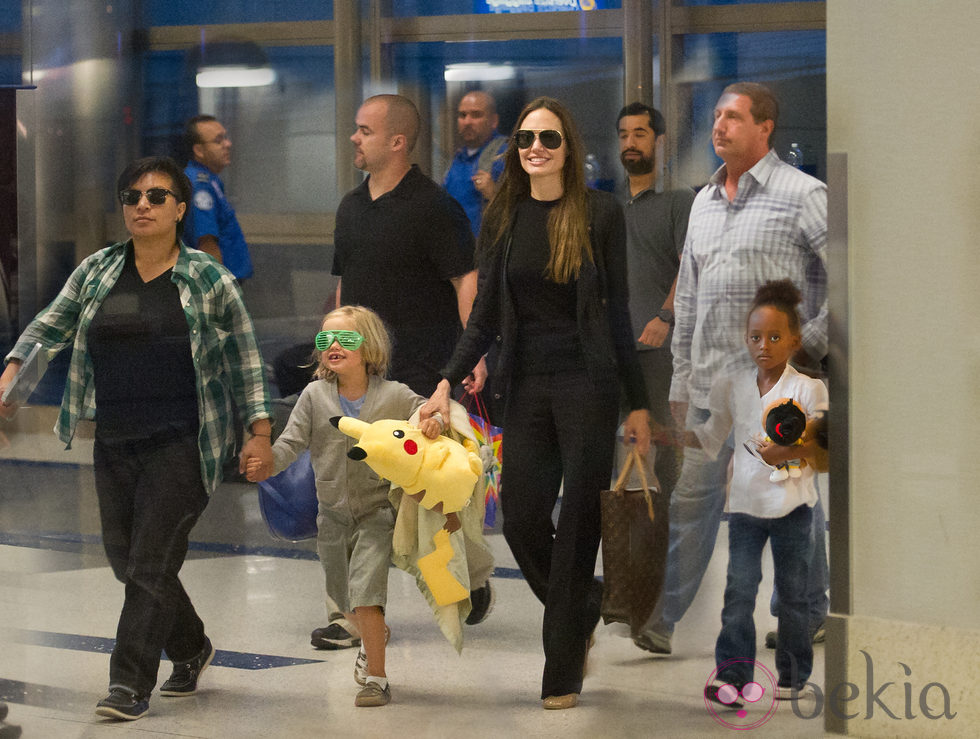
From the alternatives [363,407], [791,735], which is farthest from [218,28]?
[791,735]

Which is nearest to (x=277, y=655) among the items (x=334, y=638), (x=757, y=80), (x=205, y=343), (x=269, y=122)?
(x=334, y=638)

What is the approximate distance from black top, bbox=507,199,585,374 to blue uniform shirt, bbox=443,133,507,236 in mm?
168

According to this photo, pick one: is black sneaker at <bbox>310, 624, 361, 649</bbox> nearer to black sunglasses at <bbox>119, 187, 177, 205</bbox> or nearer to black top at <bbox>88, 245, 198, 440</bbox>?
black top at <bbox>88, 245, 198, 440</bbox>

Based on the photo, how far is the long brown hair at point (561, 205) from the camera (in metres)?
4.09

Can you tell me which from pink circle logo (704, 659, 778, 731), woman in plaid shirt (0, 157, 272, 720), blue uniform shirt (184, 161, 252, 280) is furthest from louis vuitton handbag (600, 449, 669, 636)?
blue uniform shirt (184, 161, 252, 280)

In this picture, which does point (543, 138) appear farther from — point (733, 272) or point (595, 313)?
point (733, 272)

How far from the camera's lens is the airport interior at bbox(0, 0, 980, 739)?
3.95 meters

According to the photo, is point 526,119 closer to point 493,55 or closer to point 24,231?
point 493,55

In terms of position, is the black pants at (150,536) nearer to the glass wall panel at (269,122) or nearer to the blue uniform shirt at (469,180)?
the glass wall panel at (269,122)

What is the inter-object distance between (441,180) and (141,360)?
1.04 metres

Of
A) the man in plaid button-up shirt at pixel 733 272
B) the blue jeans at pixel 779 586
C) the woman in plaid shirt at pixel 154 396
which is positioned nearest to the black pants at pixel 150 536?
the woman in plaid shirt at pixel 154 396

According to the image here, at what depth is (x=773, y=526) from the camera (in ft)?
13.5

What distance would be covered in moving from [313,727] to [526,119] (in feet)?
6.12

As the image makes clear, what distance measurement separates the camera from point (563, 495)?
4207 millimetres
